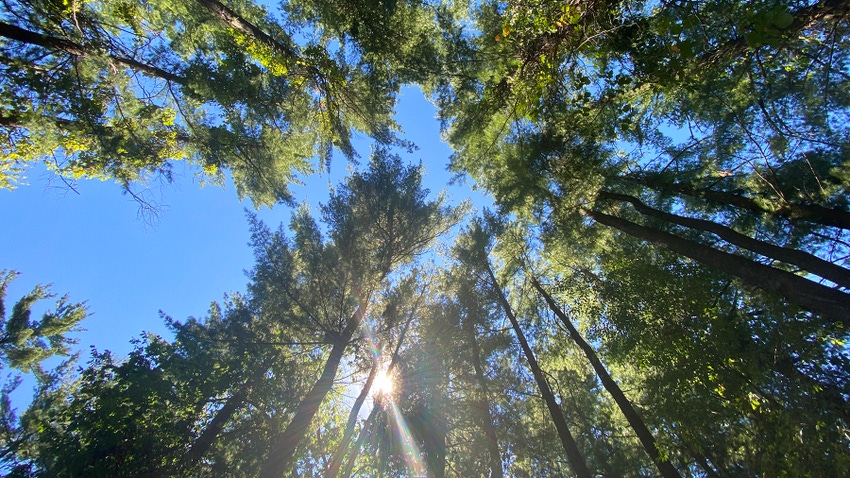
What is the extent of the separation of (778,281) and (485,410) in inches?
368

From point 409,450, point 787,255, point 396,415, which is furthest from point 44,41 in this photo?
point 409,450

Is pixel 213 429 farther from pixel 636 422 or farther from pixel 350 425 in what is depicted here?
pixel 636 422

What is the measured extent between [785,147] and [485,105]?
6269 mm

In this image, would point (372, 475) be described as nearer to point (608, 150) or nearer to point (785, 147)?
point (608, 150)

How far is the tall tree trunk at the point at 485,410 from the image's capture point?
35.7 ft

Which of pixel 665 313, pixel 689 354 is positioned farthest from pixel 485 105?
pixel 689 354

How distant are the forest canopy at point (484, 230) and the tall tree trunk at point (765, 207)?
0.05 metres

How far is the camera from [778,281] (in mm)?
4418

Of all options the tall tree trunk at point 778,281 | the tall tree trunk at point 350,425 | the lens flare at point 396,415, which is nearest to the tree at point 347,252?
the lens flare at point 396,415

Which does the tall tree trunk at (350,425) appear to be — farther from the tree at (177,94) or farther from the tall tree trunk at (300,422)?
the tree at (177,94)

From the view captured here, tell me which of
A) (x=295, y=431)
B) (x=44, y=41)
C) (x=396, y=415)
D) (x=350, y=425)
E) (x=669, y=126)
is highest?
(x=44, y=41)

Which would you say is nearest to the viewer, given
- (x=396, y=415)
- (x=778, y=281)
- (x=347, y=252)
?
(x=778, y=281)

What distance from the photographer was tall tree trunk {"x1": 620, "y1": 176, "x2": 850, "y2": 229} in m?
6.12

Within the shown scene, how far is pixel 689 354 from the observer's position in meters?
5.83
